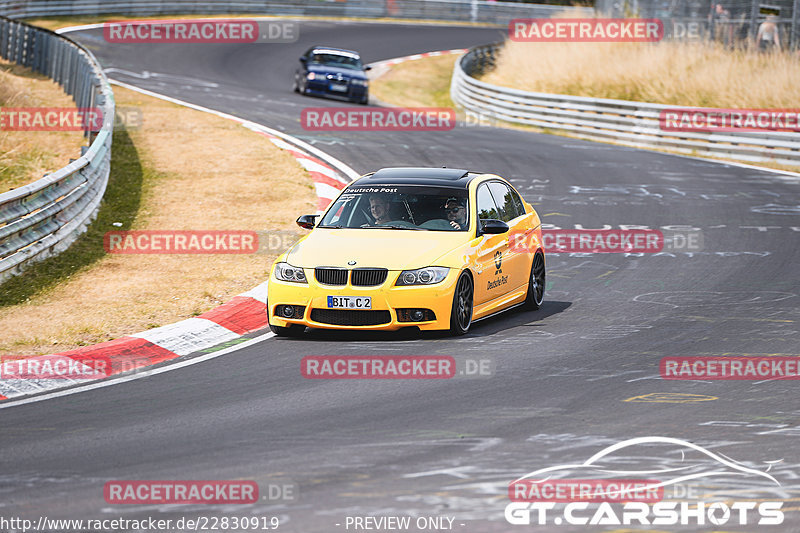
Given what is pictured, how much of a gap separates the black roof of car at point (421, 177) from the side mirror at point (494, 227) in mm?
672

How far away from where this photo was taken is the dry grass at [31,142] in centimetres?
1764

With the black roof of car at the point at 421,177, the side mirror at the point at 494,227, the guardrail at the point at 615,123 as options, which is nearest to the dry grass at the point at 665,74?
the guardrail at the point at 615,123

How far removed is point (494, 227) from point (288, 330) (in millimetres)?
2237

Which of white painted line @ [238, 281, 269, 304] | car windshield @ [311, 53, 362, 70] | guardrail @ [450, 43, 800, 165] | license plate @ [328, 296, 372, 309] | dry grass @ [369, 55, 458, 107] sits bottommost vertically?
Answer: dry grass @ [369, 55, 458, 107]

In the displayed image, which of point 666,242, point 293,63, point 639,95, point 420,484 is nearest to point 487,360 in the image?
point 420,484

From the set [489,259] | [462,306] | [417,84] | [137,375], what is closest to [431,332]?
[462,306]

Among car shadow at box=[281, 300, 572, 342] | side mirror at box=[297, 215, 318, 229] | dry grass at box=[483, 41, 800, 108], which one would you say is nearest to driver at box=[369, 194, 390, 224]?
side mirror at box=[297, 215, 318, 229]

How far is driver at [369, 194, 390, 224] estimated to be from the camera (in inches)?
460

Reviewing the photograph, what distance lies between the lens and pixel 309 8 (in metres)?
56.0

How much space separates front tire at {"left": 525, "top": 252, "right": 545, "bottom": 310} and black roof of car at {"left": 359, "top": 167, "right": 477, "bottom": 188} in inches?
47.3

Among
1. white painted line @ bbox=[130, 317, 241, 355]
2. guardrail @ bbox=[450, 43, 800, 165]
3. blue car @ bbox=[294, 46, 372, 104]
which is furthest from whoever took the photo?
blue car @ bbox=[294, 46, 372, 104]

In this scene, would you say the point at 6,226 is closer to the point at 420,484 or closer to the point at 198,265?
the point at 198,265

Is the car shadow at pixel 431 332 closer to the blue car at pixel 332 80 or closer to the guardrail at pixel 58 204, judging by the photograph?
the guardrail at pixel 58 204

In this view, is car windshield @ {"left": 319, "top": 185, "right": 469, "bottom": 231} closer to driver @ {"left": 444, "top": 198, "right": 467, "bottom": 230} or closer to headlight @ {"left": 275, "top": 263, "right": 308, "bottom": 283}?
driver @ {"left": 444, "top": 198, "right": 467, "bottom": 230}
